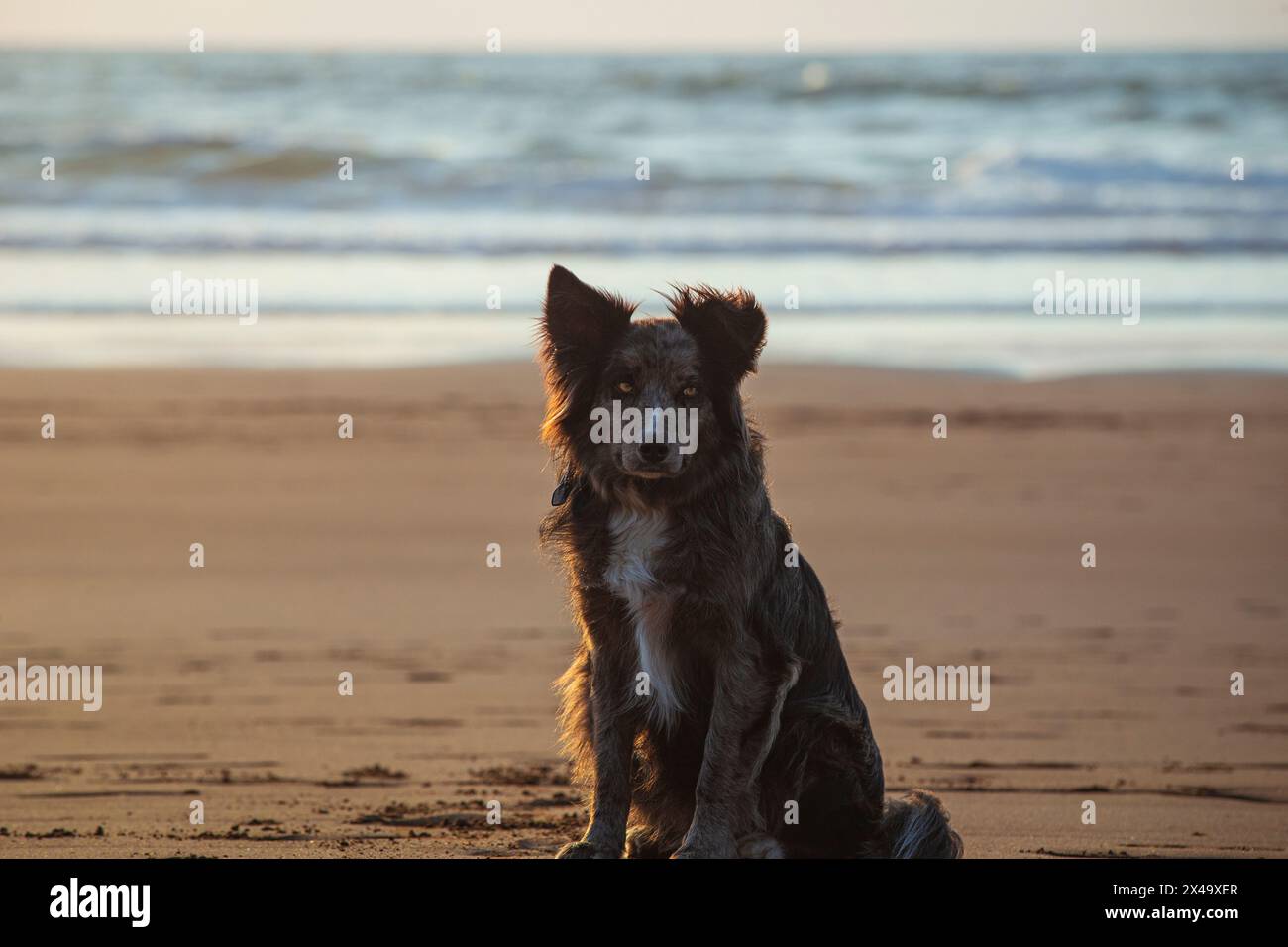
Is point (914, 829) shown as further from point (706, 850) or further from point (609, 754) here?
point (609, 754)

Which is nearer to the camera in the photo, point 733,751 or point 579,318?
point 733,751

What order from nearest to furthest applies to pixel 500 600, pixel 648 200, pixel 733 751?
pixel 733 751 < pixel 500 600 < pixel 648 200

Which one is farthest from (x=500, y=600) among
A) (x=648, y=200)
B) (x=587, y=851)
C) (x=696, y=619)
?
(x=648, y=200)

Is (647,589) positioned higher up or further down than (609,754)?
higher up

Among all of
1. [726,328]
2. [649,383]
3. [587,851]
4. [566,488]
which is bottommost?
[587,851]

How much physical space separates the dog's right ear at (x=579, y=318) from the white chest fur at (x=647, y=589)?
0.54 meters

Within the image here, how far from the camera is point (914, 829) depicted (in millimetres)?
5344

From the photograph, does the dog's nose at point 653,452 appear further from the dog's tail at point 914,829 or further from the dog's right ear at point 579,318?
the dog's tail at point 914,829

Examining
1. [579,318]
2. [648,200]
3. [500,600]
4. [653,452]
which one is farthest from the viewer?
[648,200]

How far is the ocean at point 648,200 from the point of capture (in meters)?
16.0

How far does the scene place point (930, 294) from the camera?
1759cm

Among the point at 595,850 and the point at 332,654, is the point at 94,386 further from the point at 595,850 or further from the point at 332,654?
the point at 595,850

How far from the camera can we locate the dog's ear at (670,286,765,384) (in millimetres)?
5156

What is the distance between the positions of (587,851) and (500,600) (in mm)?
4464
